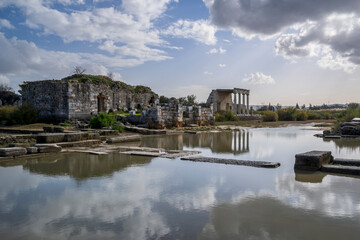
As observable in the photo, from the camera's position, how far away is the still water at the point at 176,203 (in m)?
3.63

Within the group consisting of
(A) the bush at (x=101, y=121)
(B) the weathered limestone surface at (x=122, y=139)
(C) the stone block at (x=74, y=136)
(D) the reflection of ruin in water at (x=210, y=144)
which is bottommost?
(D) the reflection of ruin in water at (x=210, y=144)

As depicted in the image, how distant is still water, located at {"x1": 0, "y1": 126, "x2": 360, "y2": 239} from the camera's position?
11.9 feet

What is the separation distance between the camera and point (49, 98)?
19.3 metres

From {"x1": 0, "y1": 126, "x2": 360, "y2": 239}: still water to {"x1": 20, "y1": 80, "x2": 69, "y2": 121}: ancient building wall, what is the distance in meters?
12.1

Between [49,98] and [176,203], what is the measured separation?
1721cm

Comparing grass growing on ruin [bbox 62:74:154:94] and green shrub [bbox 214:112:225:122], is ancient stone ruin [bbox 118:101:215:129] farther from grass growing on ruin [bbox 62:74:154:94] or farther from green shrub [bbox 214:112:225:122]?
green shrub [bbox 214:112:225:122]

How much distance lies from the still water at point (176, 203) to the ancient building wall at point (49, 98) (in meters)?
12.1

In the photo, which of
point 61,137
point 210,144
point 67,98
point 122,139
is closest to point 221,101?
point 67,98

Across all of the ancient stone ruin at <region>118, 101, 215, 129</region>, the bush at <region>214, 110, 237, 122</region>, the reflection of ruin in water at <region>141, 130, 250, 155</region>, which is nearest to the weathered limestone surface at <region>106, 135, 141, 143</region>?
the reflection of ruin in water at <region>141, 130, 250, 155</region>

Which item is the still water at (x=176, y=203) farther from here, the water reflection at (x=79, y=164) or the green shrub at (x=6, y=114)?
the green shrub at (x=6, y=114)

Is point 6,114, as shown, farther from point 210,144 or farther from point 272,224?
point 272,224

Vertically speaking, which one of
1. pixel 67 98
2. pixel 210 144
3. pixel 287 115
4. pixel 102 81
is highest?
pixel 102 81

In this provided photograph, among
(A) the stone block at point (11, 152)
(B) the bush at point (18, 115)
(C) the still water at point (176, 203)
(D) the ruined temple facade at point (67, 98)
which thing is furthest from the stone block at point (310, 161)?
(B) the bush at point (18, 115)

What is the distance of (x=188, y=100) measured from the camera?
134ft
